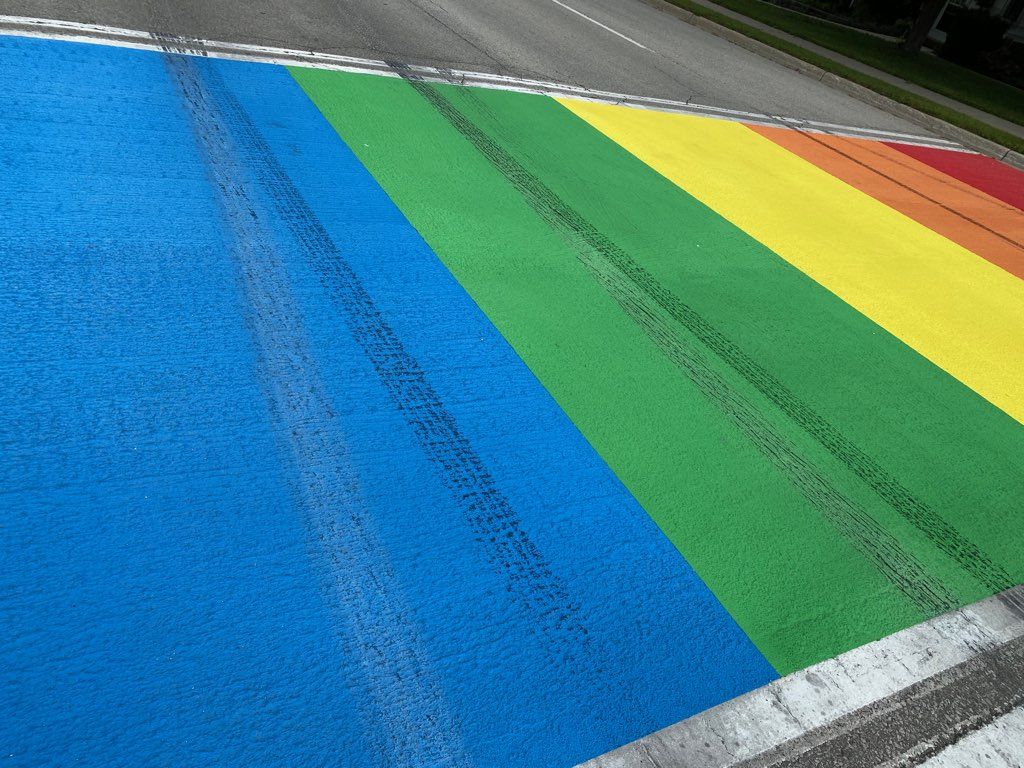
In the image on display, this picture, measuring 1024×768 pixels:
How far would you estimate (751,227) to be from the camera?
→ 7918 mm

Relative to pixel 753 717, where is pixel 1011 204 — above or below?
above

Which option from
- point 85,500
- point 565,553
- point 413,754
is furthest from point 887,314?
point 85,500

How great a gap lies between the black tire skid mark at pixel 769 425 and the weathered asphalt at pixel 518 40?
4109 mm

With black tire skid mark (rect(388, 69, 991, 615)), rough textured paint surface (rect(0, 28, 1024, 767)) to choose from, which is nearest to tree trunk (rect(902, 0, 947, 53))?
rough textured paint surface (rect(0, 28, 1024, 767))

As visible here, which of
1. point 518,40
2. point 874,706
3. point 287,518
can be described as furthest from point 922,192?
point 287,518

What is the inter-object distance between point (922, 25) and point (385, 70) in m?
20.3

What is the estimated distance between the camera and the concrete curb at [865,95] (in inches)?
533

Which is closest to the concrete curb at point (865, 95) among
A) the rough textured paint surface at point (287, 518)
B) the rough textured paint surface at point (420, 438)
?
the rough textured paint surface at point (420, 438)

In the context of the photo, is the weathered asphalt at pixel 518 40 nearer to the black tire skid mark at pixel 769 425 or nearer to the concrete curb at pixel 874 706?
Result: the black tire skid mark at pixel 769 425

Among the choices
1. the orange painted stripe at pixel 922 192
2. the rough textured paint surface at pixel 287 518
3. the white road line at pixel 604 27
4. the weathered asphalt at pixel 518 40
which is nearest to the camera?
the rough textured paint surface at pixel 287 518

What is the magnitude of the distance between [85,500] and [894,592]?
13.5 ft

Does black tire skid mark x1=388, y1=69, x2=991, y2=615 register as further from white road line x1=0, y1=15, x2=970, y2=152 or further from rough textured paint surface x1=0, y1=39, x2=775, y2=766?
white road line x1=0, y1=15, x2=970, y2=152

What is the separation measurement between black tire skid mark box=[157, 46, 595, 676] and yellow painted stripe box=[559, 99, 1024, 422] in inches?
147

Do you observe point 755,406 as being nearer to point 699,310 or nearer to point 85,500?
point 699,310
